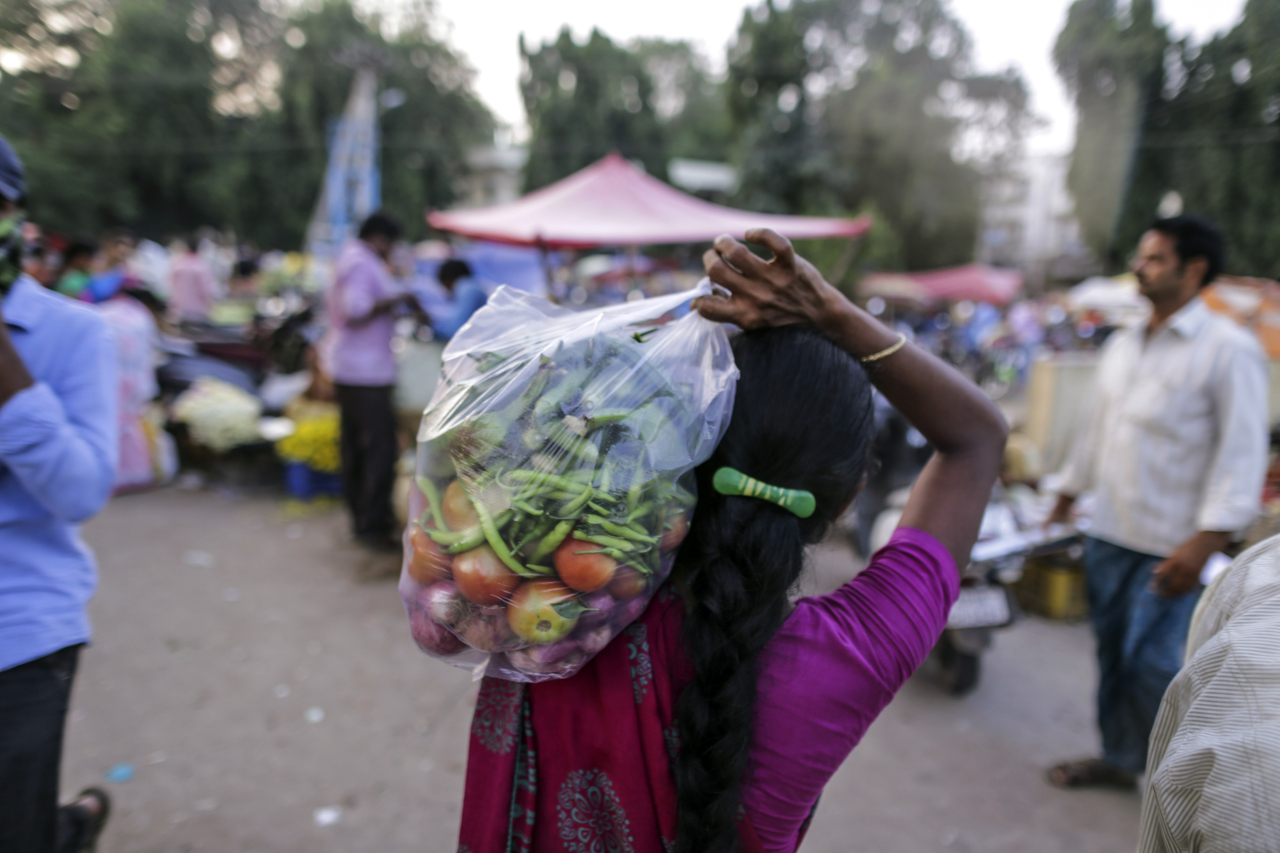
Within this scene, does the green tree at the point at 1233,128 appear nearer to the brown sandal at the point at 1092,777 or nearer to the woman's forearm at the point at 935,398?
the woman's forearm at the point at 935,398

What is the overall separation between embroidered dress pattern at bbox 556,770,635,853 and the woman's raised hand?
61 centimetres

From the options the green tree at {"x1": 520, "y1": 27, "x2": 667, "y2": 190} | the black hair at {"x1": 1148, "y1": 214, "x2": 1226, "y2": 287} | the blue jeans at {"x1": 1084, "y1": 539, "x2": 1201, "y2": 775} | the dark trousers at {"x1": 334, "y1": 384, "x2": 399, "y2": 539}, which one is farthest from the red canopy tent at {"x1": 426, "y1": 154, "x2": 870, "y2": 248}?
the green tree at {"x1": 520, "y1": 27, "x2": 667, "y2": 190}

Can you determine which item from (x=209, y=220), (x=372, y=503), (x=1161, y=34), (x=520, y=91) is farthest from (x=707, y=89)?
(x=372, y=503)

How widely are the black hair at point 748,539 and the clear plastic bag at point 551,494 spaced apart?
0.05 meters

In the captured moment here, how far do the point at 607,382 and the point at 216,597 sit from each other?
13.2ft

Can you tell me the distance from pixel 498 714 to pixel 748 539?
1.39ft

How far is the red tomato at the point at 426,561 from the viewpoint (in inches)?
31.7

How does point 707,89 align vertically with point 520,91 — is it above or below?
above

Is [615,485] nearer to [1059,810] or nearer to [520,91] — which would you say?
[1059,810]

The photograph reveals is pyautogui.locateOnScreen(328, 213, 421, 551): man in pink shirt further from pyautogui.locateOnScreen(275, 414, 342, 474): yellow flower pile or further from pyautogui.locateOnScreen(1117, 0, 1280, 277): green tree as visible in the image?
pyautogui.locateOnScreen(1117, 0, 1280, 277): green tree

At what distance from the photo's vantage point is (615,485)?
0.78 meters

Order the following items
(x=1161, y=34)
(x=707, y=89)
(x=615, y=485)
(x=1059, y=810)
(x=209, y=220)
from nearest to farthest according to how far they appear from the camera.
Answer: (x=615, y=485) → (x=1059, y=810) → (x=1161, y=34) → (x=209, y=220) → (x=707, y=89)

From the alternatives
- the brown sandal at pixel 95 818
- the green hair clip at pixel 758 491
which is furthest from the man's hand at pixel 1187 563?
the brown sandal at pixel 95 818

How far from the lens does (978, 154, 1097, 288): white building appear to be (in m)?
35.7
